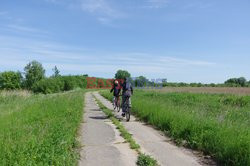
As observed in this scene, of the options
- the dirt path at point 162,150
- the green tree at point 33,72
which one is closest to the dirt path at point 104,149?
the dirt path at point 162,150

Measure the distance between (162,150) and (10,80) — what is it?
105536mm

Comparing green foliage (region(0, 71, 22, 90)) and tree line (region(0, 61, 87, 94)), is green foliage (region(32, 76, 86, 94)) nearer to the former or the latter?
tree line (region(0, 61, 87, 94))

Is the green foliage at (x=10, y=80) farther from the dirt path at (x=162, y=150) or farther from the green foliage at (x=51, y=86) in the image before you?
the dirt path at (x=162, y=150)

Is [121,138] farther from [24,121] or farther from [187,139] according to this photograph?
[24,121]

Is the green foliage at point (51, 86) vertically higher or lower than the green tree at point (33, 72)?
lower

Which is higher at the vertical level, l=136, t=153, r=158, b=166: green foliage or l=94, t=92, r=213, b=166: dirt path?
l=136, t=153, r=158, b=166: green foliage

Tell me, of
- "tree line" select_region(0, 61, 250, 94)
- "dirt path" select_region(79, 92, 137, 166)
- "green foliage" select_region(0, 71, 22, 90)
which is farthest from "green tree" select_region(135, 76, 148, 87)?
"green foliage" select_region(0, 71, 22, 90)

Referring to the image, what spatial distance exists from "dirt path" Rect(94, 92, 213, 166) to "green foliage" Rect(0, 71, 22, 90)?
331 feet

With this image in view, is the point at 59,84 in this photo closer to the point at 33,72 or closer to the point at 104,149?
the point at 33,72

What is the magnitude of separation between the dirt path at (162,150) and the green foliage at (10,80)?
100758 millimetres

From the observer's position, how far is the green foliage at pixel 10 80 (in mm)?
95812

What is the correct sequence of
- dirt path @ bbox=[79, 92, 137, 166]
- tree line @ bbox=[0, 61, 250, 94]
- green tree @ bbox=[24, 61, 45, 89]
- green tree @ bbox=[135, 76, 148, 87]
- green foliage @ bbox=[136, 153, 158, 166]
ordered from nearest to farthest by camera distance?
green foliage @ bbox=[136, 153, 158, 166] → dirt path @ bbox=[79, 92, 137, 166] → green tree @ bbox=[135, 76, 148, 87] → tree line @ bbox=[0, 61, 250, 94] → green tree @ bbox=[24, 61, 45, 89]

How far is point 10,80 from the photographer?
9738 centimetres

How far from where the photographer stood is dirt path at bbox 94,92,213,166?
5051 mm
